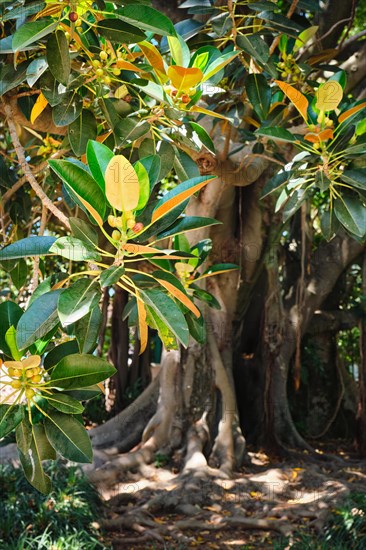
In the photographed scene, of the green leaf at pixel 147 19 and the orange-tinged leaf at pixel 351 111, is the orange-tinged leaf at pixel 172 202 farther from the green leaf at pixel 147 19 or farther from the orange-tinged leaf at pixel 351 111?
the orange-tinged leaf at pixel 351 111

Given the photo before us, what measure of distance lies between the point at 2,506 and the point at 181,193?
2846 mm

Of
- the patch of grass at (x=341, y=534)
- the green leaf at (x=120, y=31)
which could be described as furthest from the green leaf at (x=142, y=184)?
the patch of grass at (x=341, y=534)

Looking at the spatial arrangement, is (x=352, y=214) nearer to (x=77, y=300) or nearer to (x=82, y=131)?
(x=82, y=131)

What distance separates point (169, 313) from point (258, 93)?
127 cm

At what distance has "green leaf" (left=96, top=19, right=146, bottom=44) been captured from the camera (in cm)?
162

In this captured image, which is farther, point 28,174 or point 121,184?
point 28,174

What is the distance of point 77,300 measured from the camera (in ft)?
4.15

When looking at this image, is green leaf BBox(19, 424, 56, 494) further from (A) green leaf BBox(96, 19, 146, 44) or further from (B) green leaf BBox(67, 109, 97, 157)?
(A) green leaf BBox(96, 19, 146, 44)

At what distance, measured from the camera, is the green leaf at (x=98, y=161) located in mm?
1352

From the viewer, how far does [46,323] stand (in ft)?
4.31

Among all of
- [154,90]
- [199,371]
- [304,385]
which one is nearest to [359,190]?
[154,90]

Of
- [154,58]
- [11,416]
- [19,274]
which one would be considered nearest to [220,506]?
[19,274]

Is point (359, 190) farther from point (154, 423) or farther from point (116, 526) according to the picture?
point (154, 423)

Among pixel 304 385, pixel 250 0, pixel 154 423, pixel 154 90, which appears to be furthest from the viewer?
pixel 304 385
